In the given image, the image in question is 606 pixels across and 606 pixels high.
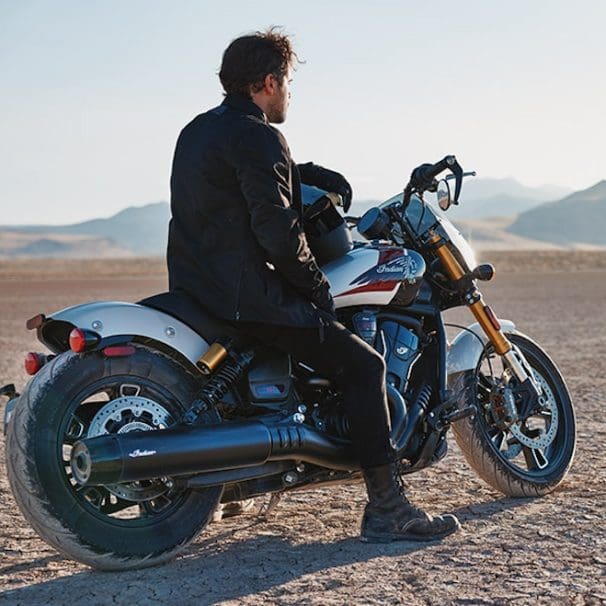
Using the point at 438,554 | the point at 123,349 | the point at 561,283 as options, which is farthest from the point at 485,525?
the point at 561,283

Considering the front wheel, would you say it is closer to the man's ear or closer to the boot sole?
the boot sole

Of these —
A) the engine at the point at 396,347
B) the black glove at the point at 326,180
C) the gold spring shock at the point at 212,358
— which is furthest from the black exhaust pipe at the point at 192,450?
the black glove at the point at 326,180

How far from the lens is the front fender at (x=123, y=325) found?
4.40m

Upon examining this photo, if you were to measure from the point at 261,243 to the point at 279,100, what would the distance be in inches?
27.4

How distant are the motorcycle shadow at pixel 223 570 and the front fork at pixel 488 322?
46.0 inches

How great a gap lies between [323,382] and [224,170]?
3.49 ft

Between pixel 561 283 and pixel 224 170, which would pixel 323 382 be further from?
pixel 561 283

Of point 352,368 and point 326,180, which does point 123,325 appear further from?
point 326,180

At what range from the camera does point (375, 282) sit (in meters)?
4.99

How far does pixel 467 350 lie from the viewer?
566 centimetres

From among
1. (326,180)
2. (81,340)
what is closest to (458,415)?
(326,180)

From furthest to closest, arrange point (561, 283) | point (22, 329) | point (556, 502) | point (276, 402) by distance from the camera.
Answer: point (561, 283)
point (22, 329)
point (556, 502)
point (276, 402)

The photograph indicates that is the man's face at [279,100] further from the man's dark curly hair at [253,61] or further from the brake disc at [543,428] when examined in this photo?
the brake disc at [543,428]

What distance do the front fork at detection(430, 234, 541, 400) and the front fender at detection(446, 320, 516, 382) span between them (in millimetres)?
49
